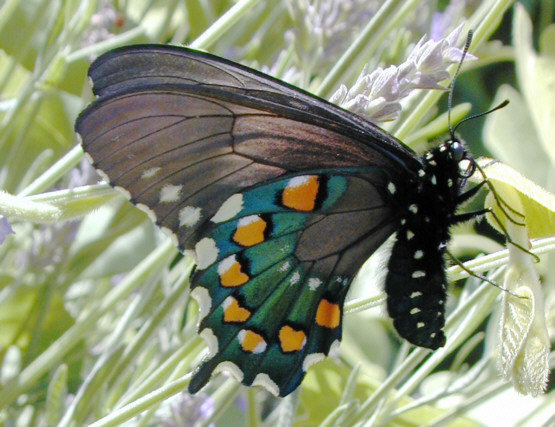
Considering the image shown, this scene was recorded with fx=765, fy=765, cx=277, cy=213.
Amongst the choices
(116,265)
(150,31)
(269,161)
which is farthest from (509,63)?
(269,161)

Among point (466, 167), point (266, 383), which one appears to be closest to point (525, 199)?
point (466, 167)

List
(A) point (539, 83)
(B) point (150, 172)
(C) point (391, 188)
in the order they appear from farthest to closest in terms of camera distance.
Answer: (A) point (539, 83) < (C) point (391, 188) < (B) point (150, 172)

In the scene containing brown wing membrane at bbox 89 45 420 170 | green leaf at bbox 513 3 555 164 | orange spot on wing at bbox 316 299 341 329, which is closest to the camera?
brown wing membrane at bbox 89 45 420 170

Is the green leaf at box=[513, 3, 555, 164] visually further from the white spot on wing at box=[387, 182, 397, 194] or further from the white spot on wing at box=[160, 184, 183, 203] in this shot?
the white spot on wing at box=[160, 184, 183, 203]

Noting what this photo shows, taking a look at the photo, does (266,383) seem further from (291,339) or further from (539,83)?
(539,83)

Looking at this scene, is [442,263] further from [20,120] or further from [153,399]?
[20,120]

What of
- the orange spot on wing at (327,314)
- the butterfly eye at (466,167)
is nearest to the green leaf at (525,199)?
the butterfly eye at (466,167)

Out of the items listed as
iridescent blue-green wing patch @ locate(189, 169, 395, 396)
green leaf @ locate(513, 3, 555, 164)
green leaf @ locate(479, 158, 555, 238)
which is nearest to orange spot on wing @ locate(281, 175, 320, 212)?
iridescent blue-green wing patch @ locate(189, 169, 395, 396)
